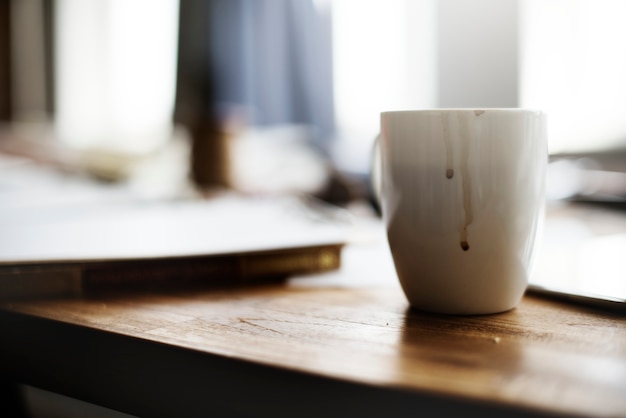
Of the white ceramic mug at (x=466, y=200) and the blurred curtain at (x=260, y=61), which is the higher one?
the blurred curtain at (x=260, y=61)

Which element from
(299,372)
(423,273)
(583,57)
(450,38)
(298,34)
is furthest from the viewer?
Answer: (298,34)

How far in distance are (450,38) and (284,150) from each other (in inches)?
23.7

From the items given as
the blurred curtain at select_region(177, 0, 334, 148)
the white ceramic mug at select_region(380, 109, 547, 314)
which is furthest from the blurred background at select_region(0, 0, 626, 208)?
the white ceramic mug at select_region(380, 109, 547, 314)

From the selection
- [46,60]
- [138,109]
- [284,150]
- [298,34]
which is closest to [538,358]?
[284,150]

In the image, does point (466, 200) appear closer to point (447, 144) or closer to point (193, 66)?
point (447, 144)

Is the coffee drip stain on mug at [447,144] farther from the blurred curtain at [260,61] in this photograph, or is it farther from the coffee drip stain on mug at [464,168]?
the blurred curtain at [260,61]

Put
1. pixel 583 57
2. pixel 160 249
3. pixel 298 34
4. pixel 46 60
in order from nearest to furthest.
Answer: pixel 160 249 → pixel 583 57 → pixel 298 34 → pixel 46 60

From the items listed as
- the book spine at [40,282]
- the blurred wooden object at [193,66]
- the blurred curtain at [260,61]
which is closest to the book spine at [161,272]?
the book spine at [40,282]

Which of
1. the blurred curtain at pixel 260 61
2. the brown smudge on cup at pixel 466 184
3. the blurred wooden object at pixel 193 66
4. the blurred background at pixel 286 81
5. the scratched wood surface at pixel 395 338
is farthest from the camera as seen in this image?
the blurred wooden object at pixel 193 66

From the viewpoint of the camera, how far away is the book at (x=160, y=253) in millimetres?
420

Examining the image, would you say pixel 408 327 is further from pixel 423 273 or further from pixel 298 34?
pixel 298 34

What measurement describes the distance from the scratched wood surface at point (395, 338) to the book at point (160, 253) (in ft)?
0.09

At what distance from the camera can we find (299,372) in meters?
0.26

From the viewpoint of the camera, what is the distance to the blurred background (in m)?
0.96
